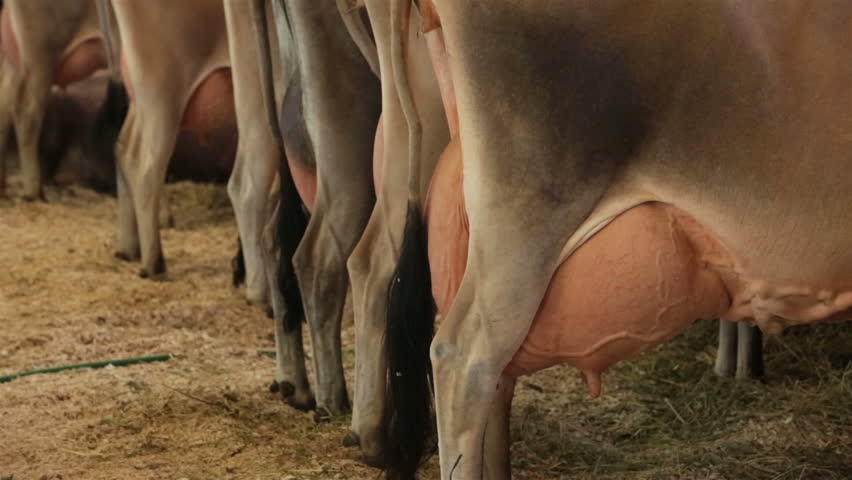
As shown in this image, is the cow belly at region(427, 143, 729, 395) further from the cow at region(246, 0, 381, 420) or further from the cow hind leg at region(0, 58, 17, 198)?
the cow hind leg at region(0, 58, 17, 198)

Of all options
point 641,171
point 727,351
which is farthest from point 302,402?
point 641,171

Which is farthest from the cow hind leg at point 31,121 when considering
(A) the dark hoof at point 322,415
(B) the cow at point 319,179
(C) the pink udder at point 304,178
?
(A) the dark hoof at point 322,415

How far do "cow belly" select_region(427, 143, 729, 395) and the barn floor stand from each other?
0.99 meters

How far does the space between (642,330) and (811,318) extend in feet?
1.22

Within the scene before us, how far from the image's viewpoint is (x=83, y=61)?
26.5 ft

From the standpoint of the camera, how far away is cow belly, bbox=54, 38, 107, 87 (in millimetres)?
8039

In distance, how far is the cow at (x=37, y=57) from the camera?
788 centimetres

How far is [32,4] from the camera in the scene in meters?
7.85

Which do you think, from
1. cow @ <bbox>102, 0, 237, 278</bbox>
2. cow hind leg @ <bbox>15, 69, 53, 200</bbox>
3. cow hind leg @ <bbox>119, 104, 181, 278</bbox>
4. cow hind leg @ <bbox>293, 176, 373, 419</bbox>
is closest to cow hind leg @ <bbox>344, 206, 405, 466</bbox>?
cow hind leg @ <bbox>293, 176, 373, 419</bbox>

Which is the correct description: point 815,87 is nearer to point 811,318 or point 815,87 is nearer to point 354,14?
point 811,318

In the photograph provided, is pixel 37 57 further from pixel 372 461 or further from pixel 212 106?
pixel 372 461

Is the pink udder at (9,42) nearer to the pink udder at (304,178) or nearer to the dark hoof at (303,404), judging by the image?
the pink udder at (304,178)

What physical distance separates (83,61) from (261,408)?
4.01 metres

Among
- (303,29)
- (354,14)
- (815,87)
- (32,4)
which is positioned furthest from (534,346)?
(32,4)
